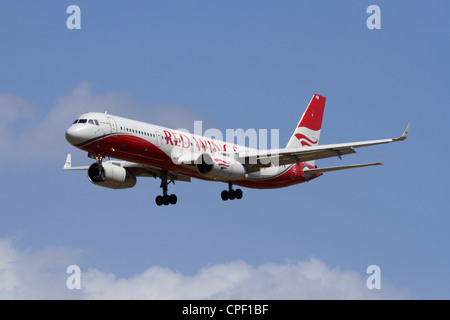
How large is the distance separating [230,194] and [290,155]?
21.7ft

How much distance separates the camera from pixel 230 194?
70.2 metres

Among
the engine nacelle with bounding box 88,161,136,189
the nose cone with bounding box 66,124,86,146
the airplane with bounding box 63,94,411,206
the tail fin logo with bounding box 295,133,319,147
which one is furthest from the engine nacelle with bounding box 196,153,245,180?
the tail fin logo with bounding box 295,133,319,147

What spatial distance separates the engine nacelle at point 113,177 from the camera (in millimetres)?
67250

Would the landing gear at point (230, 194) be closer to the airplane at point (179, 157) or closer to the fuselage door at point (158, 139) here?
the airplane at point (179, 157)

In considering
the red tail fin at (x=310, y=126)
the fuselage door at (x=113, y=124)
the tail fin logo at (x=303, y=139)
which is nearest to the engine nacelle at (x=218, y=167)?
the fuselage door at (x=113, y=124)

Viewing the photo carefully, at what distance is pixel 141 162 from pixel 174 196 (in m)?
8.30

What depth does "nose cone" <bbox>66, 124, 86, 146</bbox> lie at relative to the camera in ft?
198

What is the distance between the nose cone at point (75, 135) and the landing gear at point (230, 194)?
46.9ft

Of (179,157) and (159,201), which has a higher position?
(179,157)

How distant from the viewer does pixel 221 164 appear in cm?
6544

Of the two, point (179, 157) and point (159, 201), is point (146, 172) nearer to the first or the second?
point (159, 201)

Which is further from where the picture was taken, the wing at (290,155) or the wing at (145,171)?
the wing at (145,171)

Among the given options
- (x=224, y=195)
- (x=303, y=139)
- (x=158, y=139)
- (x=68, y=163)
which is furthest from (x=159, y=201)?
(x=303, y=139)

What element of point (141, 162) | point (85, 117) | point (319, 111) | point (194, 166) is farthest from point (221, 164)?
point (319, 111)
